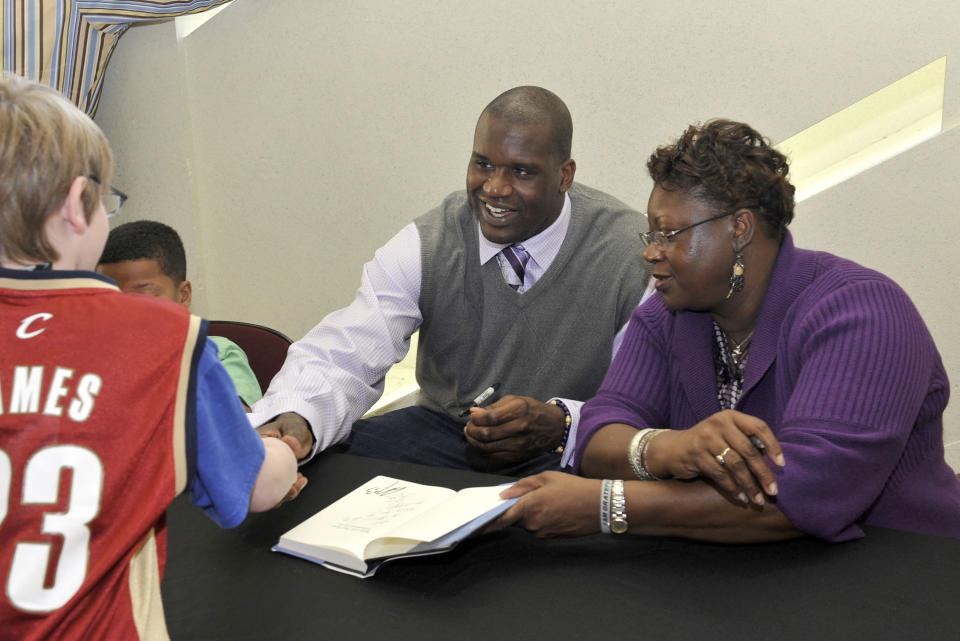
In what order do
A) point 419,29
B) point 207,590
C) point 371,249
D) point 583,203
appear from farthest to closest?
point 371,249 < point 419,29 < point 583,203 < point 207,590

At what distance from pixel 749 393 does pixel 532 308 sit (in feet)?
2.88

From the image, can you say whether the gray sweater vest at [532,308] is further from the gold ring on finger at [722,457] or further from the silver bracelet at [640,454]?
the gold ring on finger at [722,457]

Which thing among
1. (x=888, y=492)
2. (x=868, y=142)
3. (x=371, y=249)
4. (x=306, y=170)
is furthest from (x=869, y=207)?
(x=306, y=170)

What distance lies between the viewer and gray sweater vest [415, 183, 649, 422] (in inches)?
96.4

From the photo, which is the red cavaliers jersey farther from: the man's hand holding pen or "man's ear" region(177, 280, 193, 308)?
"man's ear" region(177, 280, 193, 308)

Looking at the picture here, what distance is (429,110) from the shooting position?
3.81 metres

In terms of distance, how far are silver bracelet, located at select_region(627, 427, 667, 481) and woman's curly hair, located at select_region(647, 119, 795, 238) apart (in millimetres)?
481

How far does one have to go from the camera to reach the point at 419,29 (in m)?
3.75

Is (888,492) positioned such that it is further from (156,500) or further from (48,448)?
(48,448)

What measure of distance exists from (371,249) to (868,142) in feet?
7.03

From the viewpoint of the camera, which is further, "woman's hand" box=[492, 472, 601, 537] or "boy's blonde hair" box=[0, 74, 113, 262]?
"woman's hand" box=[492, 472, 601, 537]

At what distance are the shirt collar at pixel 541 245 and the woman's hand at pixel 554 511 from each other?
1.17 m

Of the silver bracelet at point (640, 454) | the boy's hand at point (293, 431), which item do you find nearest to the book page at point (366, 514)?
the boy's hand at point (293, 431)

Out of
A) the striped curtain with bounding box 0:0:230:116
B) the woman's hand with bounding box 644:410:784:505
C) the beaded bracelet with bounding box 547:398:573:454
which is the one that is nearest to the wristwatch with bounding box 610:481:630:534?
the woman's hand with bounding box 644:410:784:505
